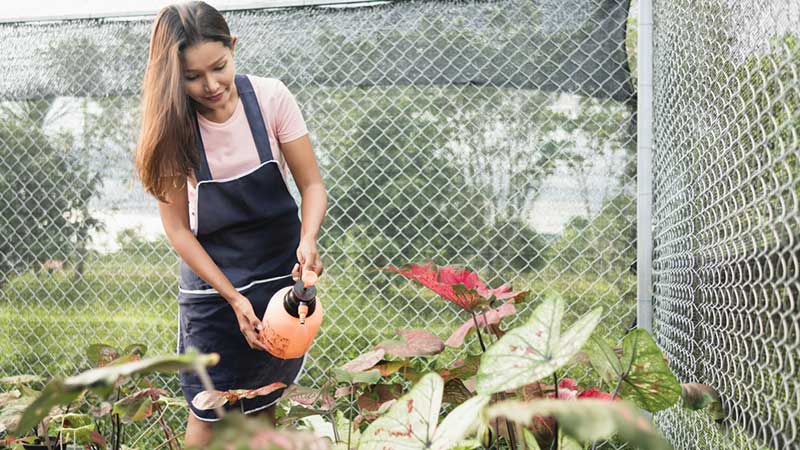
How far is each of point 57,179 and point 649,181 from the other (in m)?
2.57

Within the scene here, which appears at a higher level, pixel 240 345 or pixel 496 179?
pixel 496 179

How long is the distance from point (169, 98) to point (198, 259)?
0.40 meters

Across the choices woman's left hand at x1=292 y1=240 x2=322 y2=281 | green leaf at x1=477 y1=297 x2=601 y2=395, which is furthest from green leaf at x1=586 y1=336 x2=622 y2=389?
woman's left hand at x1=292 y1=240 x2=322 y2=281

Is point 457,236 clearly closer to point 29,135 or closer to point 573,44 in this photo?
point 573,44

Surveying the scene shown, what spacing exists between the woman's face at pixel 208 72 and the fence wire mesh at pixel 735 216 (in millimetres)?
1099

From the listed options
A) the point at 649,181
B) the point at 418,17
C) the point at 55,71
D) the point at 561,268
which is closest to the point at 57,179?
the point at 55,71

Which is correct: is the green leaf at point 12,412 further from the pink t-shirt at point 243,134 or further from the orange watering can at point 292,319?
the pink t-shirt at point 243,134

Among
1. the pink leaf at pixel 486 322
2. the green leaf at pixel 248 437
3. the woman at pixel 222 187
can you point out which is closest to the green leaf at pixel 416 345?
the pink leaf at pixel 486 322

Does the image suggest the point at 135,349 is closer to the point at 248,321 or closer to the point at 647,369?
the point at 248,321

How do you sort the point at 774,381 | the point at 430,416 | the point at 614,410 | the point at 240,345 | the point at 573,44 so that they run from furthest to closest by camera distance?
the point at 573,44 < the point at 240,345 < the point at 774,381 < the point at 430,416 < the point at 614,410

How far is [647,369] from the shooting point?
3.84 ft

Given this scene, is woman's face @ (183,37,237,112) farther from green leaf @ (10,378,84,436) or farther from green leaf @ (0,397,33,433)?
green leaf @ (10,378,84,436)

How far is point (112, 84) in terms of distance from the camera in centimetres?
334

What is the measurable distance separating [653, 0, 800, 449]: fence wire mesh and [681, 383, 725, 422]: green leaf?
0.06 ft
